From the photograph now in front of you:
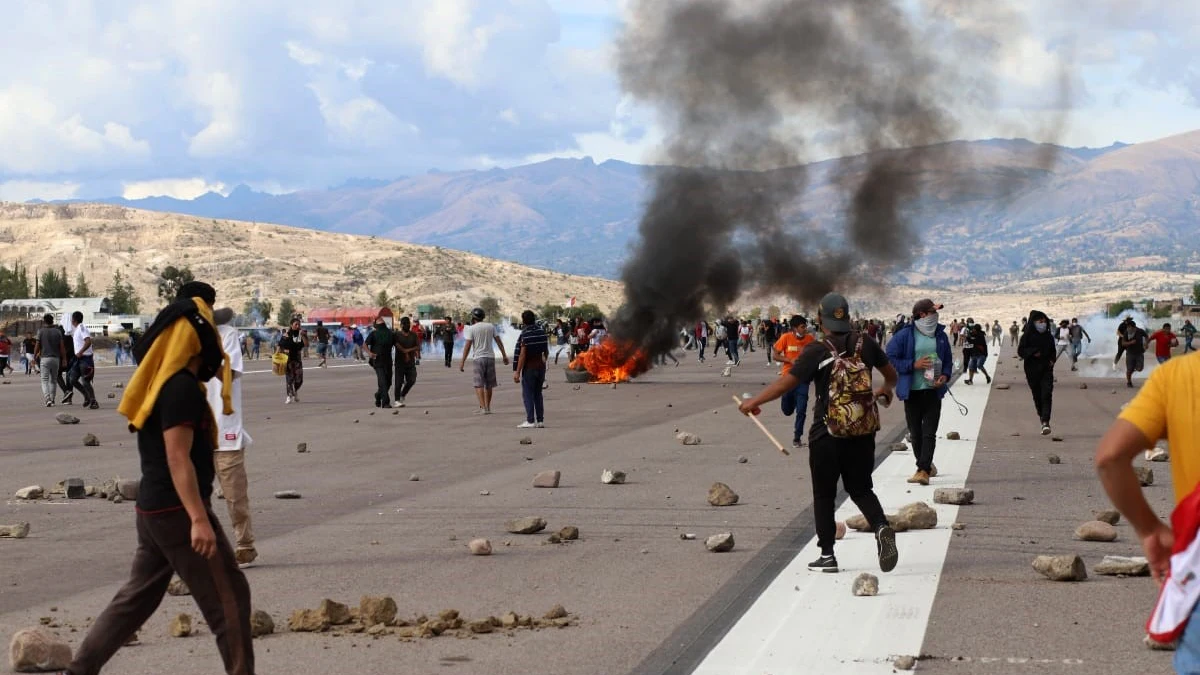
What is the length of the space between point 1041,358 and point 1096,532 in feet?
30.7

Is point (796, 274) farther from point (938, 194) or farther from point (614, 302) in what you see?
point (614, 302)

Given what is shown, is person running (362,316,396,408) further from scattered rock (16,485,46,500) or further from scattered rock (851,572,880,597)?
scattered rock (851,572,880,597)

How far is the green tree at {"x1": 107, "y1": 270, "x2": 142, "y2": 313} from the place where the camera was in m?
126

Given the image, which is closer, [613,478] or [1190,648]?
[1190,648]

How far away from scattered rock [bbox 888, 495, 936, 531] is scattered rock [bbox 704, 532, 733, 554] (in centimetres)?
154

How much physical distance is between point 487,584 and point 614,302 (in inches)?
6272

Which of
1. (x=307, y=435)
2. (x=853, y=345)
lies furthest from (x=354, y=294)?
(x=853, y=345)

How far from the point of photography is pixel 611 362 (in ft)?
126

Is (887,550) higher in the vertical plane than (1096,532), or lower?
higher

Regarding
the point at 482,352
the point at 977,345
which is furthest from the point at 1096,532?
the point at 977,345

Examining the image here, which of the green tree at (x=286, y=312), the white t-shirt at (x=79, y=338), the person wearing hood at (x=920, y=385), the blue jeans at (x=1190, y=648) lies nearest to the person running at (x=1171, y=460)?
the blue jeans at (x=1190, y=648)

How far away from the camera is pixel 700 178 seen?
4091 centimetres

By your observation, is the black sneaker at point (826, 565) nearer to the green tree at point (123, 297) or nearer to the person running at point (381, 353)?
the person running at point (381, 353)

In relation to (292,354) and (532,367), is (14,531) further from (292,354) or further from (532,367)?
(292,354)
